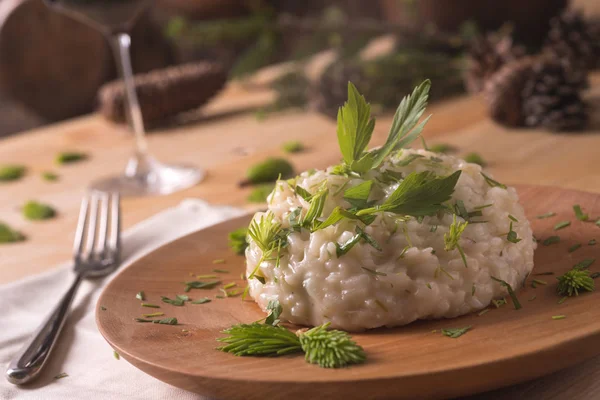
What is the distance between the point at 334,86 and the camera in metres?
3.22

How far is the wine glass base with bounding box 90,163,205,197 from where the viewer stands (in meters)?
2.63

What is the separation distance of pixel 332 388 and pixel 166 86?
8.69ft

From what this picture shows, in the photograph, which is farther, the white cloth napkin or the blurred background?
the blurred background

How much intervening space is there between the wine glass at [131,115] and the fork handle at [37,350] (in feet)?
3.70

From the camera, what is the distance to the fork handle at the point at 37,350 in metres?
1.30

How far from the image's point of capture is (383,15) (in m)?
5.50

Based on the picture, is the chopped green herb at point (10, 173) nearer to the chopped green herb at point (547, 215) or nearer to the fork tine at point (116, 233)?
the fork tine at point (116, 233)

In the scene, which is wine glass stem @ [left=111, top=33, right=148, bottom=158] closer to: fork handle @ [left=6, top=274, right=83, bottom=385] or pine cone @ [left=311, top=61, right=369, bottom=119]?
pine cone @ [left=311, top=61, right=369, bottom=119]

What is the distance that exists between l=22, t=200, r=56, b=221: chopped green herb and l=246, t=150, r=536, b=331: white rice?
4.52 feet

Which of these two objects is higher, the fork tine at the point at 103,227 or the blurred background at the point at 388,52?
the blurred background at the point at 388,52

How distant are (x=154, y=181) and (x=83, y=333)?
1.26 m

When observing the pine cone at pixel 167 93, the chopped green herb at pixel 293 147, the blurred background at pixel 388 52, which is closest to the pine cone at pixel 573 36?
the blurred background at pixel 388 52

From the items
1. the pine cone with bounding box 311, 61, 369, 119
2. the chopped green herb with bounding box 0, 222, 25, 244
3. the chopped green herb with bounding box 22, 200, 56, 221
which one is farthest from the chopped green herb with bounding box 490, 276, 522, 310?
the pine cone with bounding box 311, 61, 369, 119

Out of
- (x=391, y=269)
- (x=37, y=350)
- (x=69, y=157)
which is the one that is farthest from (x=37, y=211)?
(x=391, y=269)
